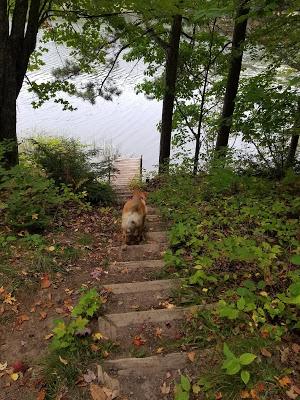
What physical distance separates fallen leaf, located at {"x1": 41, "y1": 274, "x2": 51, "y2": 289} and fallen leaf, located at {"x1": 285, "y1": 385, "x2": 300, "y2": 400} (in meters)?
2.52

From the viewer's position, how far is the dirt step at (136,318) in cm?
326

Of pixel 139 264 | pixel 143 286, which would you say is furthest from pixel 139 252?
pixel 143 286

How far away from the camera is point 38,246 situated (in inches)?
184

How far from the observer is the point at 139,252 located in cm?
493

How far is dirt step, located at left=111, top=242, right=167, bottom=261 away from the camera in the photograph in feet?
15.7

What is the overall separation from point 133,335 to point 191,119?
38.7 ft

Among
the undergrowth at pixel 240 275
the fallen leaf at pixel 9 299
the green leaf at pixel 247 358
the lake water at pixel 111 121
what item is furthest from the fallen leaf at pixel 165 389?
the lake water at pixel 111 121

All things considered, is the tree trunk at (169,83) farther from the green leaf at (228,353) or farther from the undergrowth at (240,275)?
the green leaf at (228,353)

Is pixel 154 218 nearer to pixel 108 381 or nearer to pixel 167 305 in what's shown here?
pixel 167 305

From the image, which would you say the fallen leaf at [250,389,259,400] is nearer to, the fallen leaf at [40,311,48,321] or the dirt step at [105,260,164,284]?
the dirt step at [105,260,164,284]

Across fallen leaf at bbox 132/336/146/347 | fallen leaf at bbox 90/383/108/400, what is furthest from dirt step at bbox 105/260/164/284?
fallen leaf at bbox 90/383/108/400

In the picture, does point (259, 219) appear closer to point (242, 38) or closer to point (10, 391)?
point (10, 391)

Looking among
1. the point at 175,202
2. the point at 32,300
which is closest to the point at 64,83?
the point at 175,202

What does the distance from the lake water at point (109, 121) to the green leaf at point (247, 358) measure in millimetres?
16533
